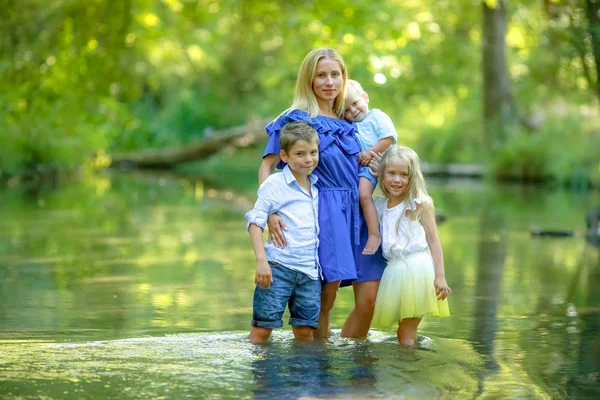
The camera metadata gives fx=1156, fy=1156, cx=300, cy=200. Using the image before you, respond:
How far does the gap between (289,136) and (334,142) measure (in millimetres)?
310

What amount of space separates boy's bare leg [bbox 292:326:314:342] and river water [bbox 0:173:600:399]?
0.08m

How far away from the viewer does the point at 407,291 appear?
6137 millimetres

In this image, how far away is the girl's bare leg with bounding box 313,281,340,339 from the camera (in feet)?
20.5

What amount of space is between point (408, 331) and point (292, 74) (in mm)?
29183

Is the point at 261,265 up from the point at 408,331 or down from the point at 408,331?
up

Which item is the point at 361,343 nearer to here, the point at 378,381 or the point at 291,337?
the point at 291,337

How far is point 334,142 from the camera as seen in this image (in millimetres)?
6191

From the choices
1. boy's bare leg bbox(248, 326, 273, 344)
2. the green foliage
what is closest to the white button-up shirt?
boy's bare leg bbox(248, 326, 273, 344)

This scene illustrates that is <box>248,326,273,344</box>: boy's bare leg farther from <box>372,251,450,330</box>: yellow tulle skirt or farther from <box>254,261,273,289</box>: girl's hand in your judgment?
<box>372,251,450,330</box>: yellow tulle skirt

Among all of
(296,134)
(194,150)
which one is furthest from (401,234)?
(194,150)

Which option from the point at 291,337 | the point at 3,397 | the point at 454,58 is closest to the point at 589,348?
the point at 291,337

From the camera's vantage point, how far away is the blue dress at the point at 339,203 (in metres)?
6.09

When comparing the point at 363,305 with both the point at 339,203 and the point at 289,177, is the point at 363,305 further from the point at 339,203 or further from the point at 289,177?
the point at 289,177

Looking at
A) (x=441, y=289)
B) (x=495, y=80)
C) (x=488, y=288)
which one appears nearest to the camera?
(x=441, y=289)
